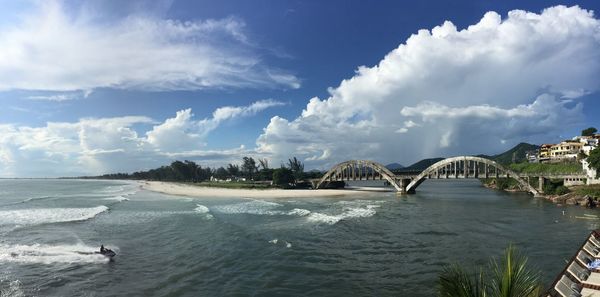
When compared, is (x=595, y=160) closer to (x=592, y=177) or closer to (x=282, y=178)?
(x=592, y=177)

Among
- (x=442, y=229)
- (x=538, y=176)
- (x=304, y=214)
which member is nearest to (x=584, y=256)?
(x=442, y=229)

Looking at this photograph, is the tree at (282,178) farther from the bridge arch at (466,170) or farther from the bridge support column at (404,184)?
the bridge arch at (466,170)

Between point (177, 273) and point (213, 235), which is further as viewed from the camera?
point (213, 235)

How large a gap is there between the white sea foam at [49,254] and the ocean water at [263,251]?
9 centimetres

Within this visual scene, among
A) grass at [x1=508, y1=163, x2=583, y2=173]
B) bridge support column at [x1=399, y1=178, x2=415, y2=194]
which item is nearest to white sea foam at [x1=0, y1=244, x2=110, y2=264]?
bridge support column at [x1=399, y1=178, x2=415, y2=194]

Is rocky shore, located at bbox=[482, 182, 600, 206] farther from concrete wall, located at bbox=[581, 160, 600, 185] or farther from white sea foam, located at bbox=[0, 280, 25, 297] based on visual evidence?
white sea foam, located at bbox=[0, 280, 25, 297]

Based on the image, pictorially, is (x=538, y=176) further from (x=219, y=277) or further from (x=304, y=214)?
(x=219, y=277)

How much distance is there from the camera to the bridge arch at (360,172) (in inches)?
4971

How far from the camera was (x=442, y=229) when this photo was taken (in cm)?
4538

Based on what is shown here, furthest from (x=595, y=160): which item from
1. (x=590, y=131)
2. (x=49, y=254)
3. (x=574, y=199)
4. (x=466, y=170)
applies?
(x=49, y=254)

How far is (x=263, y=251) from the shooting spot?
34344 millimetres

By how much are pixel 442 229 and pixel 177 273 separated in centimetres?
3106

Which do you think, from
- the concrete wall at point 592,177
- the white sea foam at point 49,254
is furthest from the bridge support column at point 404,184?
the white sea foam at point 49,254

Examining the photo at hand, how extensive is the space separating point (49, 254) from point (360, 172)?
386 ft
